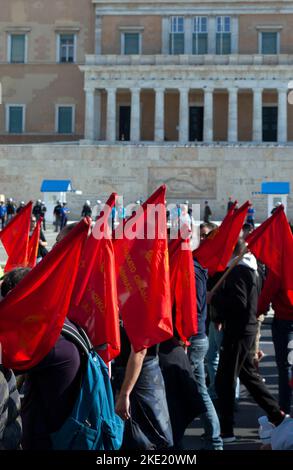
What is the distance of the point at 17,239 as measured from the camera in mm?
8086

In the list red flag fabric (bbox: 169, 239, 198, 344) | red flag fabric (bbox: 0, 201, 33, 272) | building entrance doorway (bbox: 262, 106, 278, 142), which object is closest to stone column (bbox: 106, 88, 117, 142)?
building entrance doorway (bbox: 262, 106, 278, 142)

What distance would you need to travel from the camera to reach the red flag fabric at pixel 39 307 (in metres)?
3.44

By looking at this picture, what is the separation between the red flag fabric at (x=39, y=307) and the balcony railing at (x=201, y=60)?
36.5 meters

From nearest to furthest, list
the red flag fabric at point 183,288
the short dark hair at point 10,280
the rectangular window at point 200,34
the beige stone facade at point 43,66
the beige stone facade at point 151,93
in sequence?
1. the short dark hair at point 10,280
2. the red flag fabric at point 183,288
3. the beige stone facade at point 151,93
4. the rectangular window at point 200,34
5. the beige stone facade at point 43,66

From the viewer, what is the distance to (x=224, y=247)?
700 centimetres

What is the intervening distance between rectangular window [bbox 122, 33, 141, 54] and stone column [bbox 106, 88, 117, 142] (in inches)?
169

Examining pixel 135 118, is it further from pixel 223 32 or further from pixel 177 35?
pixel 223 32

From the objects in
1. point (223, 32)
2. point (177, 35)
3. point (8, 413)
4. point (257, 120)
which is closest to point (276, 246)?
point (8, 413)

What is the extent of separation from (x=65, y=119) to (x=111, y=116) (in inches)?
174

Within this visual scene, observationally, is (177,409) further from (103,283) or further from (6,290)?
(6,290)

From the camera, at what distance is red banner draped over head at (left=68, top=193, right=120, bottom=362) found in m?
4.07

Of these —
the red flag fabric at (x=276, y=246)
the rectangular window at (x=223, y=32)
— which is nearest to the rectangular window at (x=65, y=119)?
the rectangular window at (x=223, y=32)

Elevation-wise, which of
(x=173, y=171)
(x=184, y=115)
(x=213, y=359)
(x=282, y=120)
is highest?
(x=184, y=115)

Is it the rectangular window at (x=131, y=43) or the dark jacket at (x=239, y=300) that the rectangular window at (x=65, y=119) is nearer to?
the rectangular window at (x=131, y=43)
